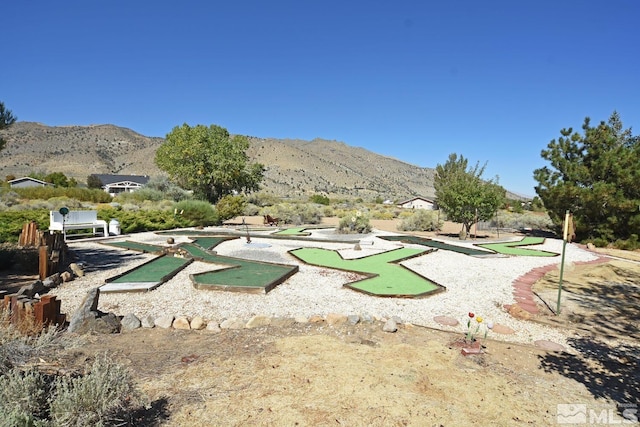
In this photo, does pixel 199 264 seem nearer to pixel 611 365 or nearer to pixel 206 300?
pixel 206 300

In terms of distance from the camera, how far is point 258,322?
5.05 m

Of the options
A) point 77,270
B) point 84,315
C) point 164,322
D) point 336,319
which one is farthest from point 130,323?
point 77,270

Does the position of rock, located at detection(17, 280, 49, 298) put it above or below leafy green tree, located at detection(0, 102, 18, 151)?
below

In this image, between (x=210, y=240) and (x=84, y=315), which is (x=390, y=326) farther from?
(x=210, y=240)

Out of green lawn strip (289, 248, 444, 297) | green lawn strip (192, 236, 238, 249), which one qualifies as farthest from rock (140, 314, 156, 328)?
green lawn strip (192, 236, 238, 249)

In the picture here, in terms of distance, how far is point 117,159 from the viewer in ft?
280

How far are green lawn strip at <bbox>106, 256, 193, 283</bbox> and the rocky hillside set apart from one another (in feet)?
182

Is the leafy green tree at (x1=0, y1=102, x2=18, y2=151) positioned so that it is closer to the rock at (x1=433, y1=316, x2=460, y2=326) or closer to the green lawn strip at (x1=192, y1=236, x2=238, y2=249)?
the green lawn strip at (x1=192, y1=236, x2=238, y2=249)

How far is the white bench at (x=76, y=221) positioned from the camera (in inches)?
490

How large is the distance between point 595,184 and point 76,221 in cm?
2094

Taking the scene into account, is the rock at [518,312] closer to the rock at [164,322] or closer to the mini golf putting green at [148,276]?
the rock at [164,322]

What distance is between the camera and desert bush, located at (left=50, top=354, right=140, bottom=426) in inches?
89.0

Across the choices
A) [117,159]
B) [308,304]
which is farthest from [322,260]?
[117,159]

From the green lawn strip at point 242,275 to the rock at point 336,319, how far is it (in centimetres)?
191
